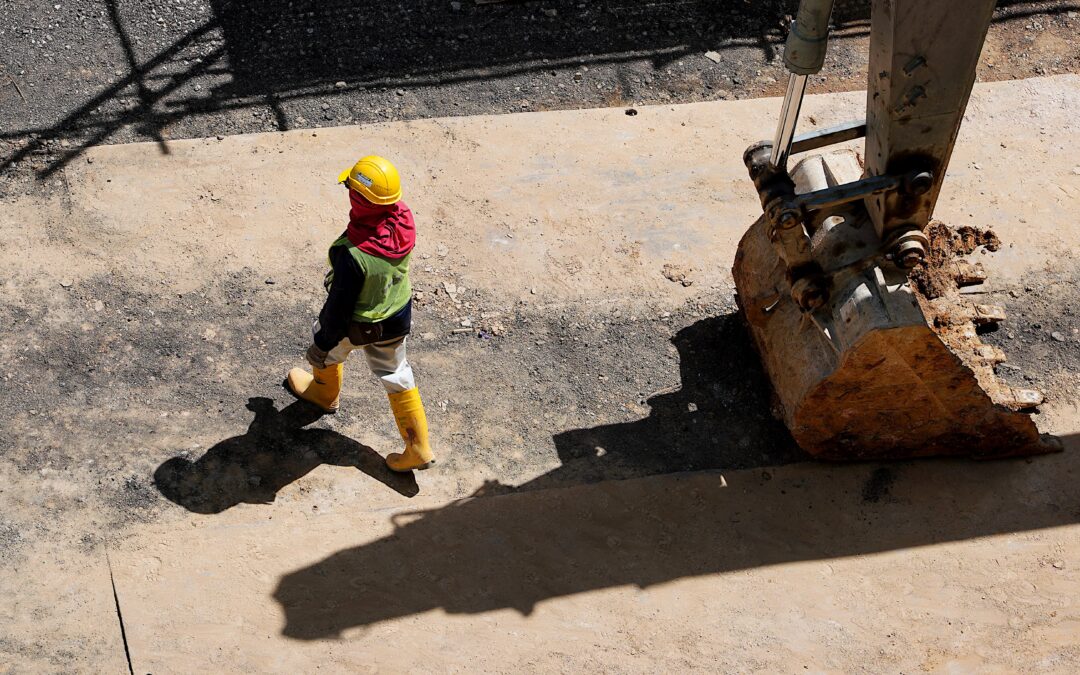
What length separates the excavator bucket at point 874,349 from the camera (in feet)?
16.6

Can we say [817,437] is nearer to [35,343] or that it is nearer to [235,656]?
[235,656]

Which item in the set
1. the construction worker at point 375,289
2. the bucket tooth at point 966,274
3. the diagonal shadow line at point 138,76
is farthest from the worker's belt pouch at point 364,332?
the bucket tooth at point 966,274

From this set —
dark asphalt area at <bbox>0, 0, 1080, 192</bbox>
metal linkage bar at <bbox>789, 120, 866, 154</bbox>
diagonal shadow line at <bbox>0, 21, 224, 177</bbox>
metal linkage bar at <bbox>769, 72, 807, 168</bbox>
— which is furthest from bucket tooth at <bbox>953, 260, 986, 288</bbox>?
diagonal shadow line at <bbox>0, 21, 224, 177</bbox>

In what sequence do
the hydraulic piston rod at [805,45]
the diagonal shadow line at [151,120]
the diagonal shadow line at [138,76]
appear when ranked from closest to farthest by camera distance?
1. the hydraulic piston rod at [805,45]
2. the diagonal shadow line at [151,120]
3. the diagonal shadow line at [138,76]

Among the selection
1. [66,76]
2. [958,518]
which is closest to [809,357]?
[958,518]

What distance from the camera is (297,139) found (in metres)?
7.47

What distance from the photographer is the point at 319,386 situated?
5.74 metres

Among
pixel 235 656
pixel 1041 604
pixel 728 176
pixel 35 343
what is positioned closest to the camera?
pixel 235 656

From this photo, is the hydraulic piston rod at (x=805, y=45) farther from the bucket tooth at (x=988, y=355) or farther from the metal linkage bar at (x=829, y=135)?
the bucket tooth at (x=988, y=355)

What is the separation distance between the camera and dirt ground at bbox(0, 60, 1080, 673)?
5.04 metres

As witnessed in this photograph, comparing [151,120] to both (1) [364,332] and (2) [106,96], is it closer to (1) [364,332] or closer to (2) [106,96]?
(2) [106,96]

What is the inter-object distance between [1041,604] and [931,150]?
2.43m

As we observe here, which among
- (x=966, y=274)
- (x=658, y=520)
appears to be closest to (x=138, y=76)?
(x=658, y=520)

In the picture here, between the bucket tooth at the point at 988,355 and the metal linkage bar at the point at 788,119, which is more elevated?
the metal linkage bar at the point at 788,119
